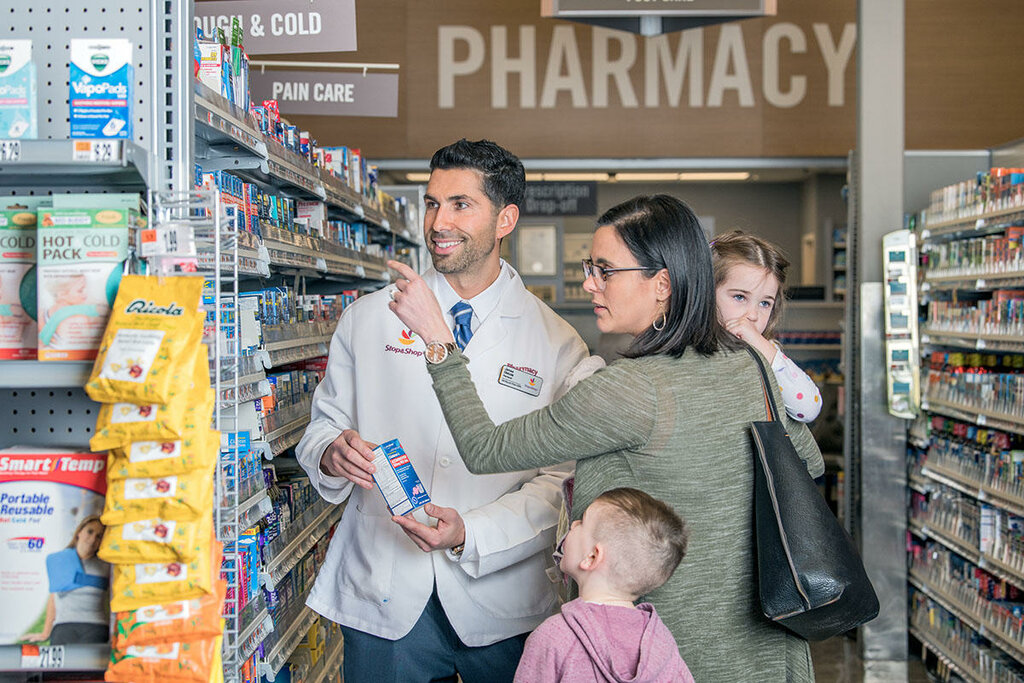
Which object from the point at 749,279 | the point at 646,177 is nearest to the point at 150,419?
the point at 749,279

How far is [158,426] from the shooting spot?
4.83ft

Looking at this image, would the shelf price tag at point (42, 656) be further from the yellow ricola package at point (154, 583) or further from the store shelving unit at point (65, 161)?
the yellow ricola package at point (154, 583)

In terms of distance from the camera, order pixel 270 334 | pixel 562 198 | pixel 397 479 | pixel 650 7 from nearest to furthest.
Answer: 1. pixel 397 479
2. pixel 270 334
3. pixel 650 7
4. pixel 562 198

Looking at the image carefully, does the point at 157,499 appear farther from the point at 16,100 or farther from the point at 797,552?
the point at 797,552

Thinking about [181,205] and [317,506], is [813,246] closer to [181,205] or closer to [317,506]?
[317,506]

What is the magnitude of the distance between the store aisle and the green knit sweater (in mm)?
3426

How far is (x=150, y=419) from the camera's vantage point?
58.1 inches

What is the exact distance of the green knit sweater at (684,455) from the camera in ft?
5.91

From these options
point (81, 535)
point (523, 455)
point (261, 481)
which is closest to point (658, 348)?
point (523, 455)

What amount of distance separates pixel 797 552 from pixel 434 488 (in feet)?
2.97

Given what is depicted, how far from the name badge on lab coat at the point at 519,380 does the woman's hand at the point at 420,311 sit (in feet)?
1.46

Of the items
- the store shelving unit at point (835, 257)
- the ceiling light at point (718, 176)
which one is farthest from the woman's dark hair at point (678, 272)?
the ceiling light at point (718, 176)

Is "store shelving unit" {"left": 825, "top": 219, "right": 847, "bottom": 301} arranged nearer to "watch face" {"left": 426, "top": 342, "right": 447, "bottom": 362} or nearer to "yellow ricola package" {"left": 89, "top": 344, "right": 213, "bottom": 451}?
"watch face" {"left": 426, "top": 342, "right": 447, "bottom": 362}

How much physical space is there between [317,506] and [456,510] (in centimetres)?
163
